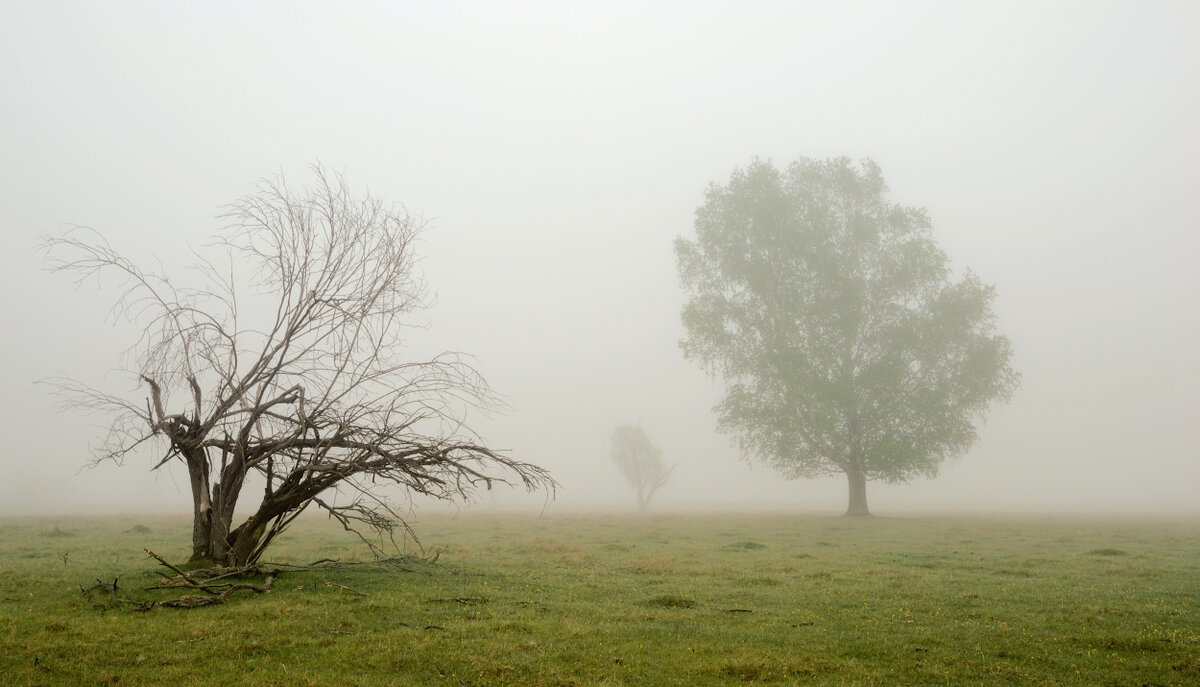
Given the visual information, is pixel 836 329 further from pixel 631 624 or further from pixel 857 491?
pixel 631 624

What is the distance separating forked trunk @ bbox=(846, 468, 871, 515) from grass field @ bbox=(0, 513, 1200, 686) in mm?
20502

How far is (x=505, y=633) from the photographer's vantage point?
10.7m

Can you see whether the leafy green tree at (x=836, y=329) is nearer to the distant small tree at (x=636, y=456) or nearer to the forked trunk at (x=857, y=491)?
the forked trunk at (x=857, y=491)

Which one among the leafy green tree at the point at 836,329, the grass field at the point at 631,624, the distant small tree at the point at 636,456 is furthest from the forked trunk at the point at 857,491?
the distant small tree at the point at 636,456

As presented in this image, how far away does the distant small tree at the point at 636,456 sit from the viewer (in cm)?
8631

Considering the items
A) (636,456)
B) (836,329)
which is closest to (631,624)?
(836,329)

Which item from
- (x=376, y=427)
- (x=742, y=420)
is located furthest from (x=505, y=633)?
(x=742, y=420)

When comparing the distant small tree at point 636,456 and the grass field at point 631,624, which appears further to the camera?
the distant small tree at point 636,456

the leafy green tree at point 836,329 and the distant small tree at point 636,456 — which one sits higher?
the leafy green tree at point 836,329

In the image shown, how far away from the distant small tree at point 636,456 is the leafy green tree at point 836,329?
140 ft

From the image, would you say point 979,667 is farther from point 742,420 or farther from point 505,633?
point 742,420

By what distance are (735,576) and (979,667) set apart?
907 cm

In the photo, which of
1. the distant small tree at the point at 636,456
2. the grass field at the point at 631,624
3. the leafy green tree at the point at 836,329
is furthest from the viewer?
the distant small tree at the point at 636,456

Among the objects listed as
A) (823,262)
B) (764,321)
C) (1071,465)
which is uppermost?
(823,262)
